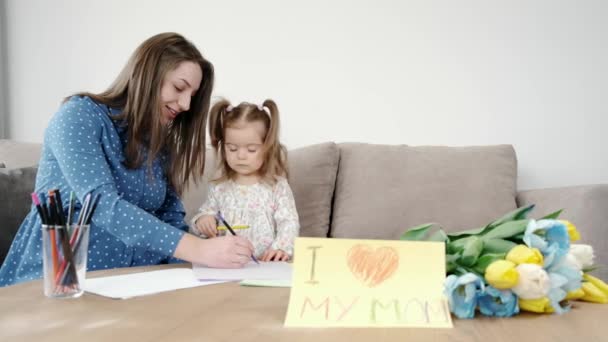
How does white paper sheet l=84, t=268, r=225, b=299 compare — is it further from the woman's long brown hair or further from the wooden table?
the woman's long brown hair

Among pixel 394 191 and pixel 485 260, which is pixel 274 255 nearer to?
pixel 394 191

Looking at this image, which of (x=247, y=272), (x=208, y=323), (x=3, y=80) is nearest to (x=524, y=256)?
(x=208, y=323)

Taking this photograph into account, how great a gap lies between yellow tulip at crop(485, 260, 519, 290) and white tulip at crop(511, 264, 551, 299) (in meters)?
0.01

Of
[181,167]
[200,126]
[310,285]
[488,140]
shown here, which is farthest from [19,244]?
[488,140]

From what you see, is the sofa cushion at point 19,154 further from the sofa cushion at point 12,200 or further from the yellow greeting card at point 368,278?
the yellow greeting card at point 368,278

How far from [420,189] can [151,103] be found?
93 cm

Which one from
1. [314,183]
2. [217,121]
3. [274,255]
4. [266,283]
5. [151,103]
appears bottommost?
[274,255]

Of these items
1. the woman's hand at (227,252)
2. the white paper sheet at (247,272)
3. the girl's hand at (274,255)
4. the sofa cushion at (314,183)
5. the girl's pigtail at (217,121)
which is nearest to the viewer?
the white paper sheet at (247,272)

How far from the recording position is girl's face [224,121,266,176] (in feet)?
6.18

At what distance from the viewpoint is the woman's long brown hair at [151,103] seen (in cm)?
149

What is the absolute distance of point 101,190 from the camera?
1267 millimetres

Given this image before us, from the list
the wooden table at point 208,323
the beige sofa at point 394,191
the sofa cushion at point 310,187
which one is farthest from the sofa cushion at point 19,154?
the wooden table at point 208,323

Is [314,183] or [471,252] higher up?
[471,252]

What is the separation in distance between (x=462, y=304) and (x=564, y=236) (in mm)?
158
